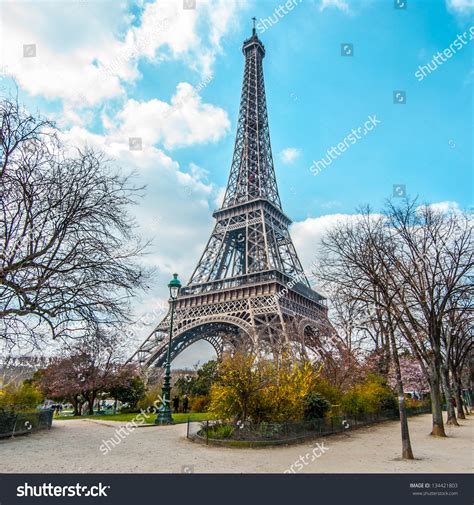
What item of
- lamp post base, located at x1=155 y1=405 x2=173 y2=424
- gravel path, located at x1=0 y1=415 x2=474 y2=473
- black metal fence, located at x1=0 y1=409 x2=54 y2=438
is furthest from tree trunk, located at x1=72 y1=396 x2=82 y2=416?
gravel path, located at x1=0 y1=415 x2=474 y2=473

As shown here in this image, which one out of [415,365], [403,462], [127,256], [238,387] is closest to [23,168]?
[127,256]

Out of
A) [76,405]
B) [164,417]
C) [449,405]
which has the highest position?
[449,405]

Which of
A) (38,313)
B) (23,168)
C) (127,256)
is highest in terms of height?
(23,168)

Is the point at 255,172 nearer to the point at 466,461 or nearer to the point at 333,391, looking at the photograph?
the point at 333,391

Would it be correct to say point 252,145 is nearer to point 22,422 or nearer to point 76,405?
point 76,405

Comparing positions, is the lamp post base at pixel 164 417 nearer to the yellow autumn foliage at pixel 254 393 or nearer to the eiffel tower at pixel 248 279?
the yellow autumn foliage at pixel 254 393

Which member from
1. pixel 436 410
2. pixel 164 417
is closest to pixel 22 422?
pixel 164 417
